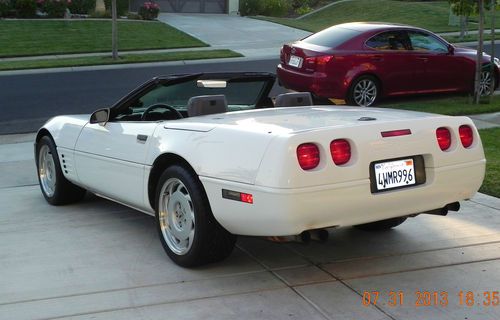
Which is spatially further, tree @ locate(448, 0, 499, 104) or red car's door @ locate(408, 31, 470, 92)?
red car's door @ locate(408, 31, 470, 92)

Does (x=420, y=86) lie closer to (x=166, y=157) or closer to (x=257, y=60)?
(x=257, y=60)

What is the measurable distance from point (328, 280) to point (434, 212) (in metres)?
0.93

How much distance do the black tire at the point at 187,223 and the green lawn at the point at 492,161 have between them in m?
3.11

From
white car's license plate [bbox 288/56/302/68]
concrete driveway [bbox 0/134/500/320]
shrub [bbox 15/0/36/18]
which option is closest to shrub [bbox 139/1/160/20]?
shrub [bbox 15/0/36/18]

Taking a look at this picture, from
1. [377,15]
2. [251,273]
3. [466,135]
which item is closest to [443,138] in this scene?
[466,135]

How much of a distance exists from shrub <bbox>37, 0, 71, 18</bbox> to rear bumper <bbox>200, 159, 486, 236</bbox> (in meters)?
24.4

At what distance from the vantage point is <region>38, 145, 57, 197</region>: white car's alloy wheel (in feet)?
21.6

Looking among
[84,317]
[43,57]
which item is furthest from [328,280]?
[43,57]

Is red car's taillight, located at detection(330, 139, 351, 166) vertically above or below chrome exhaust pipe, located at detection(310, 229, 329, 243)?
above

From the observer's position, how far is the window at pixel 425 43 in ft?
41.1

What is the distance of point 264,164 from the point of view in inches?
162

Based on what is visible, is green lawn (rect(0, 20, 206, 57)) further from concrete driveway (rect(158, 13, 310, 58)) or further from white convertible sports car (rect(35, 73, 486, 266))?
white convertible sports car (rect(35, 73, 486, 266))

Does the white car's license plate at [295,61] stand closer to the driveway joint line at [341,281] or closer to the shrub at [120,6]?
the driveway joint line at [341,281]

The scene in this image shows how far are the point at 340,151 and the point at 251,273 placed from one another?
106cm
